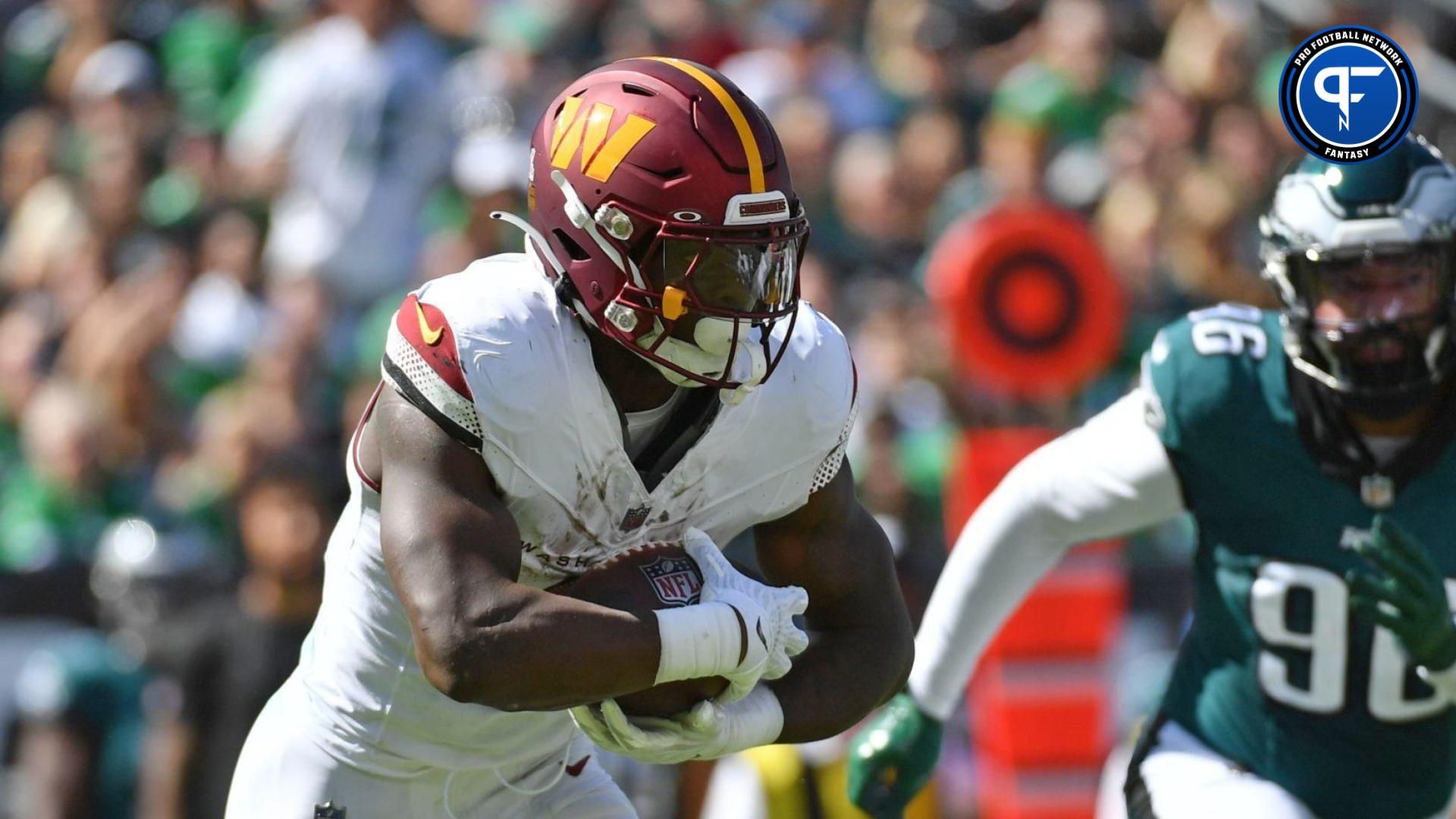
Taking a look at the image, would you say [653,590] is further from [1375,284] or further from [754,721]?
[1375,284]

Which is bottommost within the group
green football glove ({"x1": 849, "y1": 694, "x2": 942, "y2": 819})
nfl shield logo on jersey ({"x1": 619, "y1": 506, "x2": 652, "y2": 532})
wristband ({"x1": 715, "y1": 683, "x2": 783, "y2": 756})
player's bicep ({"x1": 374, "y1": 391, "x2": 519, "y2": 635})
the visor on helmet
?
green football glove ({"x1": 849, "y1": 694, "x2": 942, "y2": 819})

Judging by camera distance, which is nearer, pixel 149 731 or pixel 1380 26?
pixel 149 731

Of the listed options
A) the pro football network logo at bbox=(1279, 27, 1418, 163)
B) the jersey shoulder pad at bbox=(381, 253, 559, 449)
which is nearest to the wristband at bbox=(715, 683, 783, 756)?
the jersey shoulder pad at bbox=(381, 253, 559, 449)

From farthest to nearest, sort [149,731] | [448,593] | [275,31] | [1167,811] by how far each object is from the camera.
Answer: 1. [275,31]
2. [149,731]
3. [1167,811]
4. [448,593]

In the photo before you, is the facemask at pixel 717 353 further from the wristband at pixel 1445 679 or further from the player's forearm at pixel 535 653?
the wristband at pixel 1445 679

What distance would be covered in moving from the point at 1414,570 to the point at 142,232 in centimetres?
535

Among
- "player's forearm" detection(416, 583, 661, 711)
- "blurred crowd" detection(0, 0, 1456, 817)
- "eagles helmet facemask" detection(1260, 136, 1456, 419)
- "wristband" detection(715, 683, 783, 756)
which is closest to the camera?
Answer: "player's forearm" detection(416, 583, 661, 711)

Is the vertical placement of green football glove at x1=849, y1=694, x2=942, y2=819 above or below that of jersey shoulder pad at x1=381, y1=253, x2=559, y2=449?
below

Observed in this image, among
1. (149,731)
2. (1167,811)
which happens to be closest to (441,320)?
(1167,811)

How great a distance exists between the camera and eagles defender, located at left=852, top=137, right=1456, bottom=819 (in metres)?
3.68

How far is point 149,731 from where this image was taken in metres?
6.10

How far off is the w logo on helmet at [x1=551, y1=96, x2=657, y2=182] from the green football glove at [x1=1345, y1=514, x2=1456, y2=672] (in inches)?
57.4

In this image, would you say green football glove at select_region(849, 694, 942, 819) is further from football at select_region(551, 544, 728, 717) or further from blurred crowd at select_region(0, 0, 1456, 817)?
blurred crowd at select_region(0, 0, 1456, 817)

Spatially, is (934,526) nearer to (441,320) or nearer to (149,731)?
(149,731)
